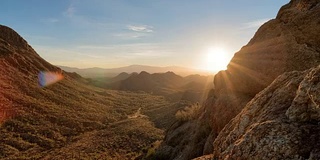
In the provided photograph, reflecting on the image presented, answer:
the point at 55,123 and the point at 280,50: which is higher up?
the point at 280,50

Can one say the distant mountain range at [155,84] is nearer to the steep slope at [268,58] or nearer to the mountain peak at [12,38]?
the mountain peak at [12,38]

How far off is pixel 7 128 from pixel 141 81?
114734 millimetres

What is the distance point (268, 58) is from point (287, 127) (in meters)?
6.94

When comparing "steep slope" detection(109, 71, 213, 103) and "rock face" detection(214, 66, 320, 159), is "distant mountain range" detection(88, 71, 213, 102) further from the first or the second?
"rock face" detection(214, 66, 320, 159)

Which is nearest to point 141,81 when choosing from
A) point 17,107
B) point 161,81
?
point 161,81

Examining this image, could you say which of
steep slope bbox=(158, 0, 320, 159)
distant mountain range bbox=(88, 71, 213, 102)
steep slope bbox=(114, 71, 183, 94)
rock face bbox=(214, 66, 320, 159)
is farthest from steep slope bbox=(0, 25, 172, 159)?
steep slope bbox=(114, 71, 183, 94)

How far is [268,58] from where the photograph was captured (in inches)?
440

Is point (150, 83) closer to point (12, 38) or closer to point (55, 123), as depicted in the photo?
point (12, 38)

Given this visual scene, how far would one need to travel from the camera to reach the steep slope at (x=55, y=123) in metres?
37.8

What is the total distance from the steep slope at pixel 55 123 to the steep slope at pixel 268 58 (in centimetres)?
2384

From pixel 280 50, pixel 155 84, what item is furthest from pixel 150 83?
pixel 280 50

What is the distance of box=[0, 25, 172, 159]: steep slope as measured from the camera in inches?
1490

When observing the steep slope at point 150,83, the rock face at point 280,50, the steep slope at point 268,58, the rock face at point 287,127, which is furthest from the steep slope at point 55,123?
the steep slope at point 150,83

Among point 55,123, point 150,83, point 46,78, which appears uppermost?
point 46,78
